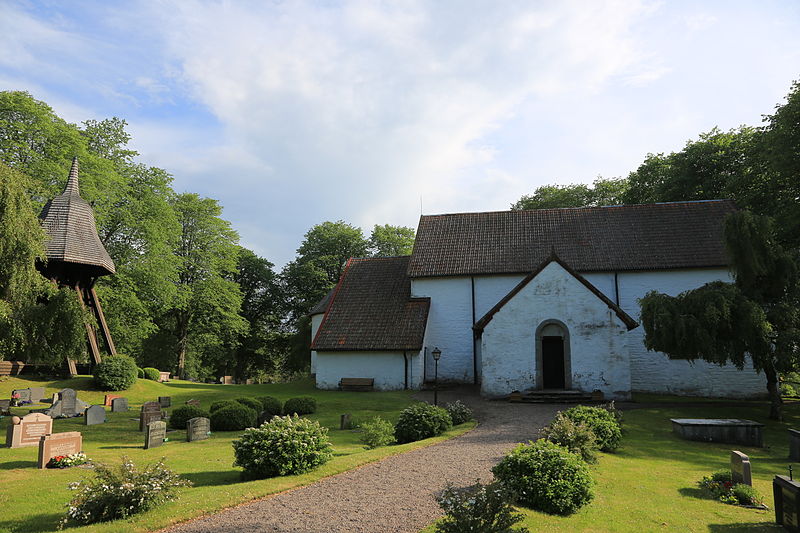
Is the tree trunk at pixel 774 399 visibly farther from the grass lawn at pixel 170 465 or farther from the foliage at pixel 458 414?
the grass lawn at pixel 170 465

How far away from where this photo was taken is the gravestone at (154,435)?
13648mm

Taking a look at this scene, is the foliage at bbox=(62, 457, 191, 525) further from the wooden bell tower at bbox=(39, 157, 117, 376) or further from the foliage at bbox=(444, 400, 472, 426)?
the wooden bell tower at bbox=(39, 157, 117, 376)

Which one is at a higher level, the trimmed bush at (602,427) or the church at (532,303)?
the church at (532,303)

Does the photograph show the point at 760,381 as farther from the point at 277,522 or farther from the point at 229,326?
the point at 229,326

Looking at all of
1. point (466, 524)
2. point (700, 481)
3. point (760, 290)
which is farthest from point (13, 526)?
point (760, 290)

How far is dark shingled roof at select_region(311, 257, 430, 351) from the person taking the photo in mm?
25297

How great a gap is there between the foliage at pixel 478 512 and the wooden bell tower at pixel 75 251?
77.3 feet

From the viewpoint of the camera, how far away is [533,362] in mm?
21906

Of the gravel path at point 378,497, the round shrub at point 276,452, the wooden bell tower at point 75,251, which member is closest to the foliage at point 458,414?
the gravel path at point 378,497

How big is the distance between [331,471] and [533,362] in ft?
45.5

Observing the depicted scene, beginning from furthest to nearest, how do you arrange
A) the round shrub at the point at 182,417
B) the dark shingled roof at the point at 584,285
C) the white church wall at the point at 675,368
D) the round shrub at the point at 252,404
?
the white church wall at the point at 675,368 → the dark shingled roof at the point at 584,285 → the round shrub at the point at 252,404 → the round shrub at the point at 182,417

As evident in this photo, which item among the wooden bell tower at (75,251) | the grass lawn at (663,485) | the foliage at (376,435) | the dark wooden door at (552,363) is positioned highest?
the wooden bell tower at (75,251)

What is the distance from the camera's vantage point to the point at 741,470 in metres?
9.88

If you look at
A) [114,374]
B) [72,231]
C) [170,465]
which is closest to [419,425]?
[170,465]
